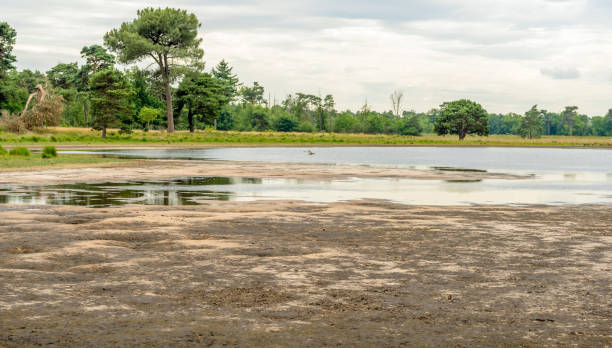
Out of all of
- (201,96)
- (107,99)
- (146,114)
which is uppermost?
(201,96)

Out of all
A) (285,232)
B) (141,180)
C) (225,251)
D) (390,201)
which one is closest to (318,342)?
(225,251)

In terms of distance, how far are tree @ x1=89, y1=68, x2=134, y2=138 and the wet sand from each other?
225 feet

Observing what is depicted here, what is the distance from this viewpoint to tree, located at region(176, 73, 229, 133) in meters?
94.9

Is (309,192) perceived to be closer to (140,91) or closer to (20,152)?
(20,152)

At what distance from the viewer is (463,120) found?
125125 millimetres

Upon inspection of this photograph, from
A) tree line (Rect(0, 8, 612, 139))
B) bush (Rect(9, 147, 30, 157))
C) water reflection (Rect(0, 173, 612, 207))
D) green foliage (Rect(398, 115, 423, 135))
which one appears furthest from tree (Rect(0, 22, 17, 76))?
green foliage (Rect(398, 115, 423, 135))

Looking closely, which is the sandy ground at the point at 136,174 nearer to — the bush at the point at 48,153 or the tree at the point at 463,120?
the bush at the point at 48,153

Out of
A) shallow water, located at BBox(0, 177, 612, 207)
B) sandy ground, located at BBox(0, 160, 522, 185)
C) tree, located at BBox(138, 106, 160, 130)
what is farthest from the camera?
tree, located at BBox(138, 106, 160, 130)

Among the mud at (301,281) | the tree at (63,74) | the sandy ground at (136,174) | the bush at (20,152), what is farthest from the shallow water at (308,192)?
the tree at (63,74)

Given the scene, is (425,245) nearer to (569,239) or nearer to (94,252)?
(569,239)

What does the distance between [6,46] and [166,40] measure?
23637mm

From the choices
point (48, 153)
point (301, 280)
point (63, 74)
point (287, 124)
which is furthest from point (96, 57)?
point (301, 280)

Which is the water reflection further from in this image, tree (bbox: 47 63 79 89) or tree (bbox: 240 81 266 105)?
tree (bbox: 240 81 266 105)

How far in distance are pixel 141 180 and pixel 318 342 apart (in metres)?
21.5
